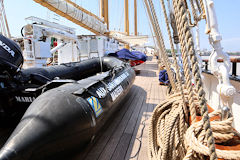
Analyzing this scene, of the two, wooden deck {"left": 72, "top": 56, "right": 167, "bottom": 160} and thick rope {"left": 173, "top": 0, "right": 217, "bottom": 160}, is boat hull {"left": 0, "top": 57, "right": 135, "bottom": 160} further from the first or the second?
thick rope {"left": 173, "top": 0, "right": 217, "bottom": 160}

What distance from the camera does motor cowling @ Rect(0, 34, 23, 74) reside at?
1860mm

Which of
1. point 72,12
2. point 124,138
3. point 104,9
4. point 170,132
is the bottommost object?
point 124,138

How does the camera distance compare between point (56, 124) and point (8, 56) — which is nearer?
point (56, 124)

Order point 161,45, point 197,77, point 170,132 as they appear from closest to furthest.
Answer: point 197,77 < point 170,132 < point 161,45

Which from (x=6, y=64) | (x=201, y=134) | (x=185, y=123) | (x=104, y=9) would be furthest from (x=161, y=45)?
(x=104, y=9)

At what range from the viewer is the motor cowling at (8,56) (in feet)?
6.10

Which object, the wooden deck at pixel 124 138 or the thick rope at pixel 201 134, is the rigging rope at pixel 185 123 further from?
the wooden deck at pixel 124 138

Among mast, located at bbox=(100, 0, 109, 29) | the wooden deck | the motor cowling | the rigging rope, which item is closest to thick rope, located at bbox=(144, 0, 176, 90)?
the rigging rope

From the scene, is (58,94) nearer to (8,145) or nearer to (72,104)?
(72,104)

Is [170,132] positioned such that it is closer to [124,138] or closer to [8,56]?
[124,138]

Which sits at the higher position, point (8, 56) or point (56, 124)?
point (8, 56)

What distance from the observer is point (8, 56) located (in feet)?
6.39

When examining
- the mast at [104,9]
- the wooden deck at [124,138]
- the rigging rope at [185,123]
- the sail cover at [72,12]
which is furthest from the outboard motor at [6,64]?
the mast at [104,9]

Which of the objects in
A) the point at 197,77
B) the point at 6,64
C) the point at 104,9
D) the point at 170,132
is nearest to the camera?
the point at 197,77
